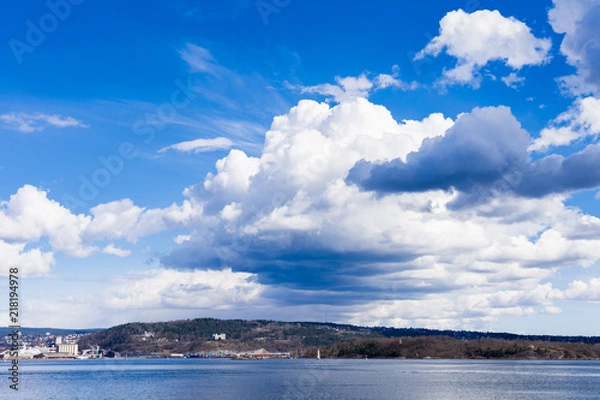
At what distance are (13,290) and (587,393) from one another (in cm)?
13265

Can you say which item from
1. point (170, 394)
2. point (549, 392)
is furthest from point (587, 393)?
point (170, 394)

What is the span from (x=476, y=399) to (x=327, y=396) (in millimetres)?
31742

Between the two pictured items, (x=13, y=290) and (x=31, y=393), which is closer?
(x=13, y=290)

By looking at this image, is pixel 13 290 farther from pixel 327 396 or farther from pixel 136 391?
pixel 136 391

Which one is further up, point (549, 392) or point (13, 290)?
point (13, 290)

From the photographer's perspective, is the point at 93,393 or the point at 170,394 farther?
the point at 93,393

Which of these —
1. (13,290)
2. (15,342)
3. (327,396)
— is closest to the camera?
(13,290)

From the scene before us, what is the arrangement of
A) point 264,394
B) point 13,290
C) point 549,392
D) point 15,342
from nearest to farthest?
1. point 13,290
2. point 15,342
3. point 264,394
4. point 549,392

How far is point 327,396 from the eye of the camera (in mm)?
133875

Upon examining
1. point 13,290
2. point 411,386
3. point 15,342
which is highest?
point 13,290

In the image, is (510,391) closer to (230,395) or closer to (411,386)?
(411,386)

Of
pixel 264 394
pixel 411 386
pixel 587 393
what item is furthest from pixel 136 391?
pixel 587 393

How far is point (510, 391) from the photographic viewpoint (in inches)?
6127

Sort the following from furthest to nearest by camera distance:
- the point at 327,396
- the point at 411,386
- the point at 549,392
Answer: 1. the point at 411,386
2. the point at 549,392
3. the point at 327,396
